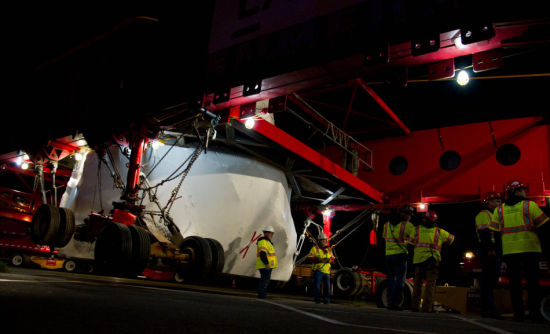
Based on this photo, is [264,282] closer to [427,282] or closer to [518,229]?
[427,282]

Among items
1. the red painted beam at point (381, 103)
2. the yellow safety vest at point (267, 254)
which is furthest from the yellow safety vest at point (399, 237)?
the red painted beam at point (381, 103)

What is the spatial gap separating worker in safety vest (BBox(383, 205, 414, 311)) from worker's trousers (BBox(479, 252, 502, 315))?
59.4 inches

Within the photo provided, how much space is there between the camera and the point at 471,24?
5.14 meters

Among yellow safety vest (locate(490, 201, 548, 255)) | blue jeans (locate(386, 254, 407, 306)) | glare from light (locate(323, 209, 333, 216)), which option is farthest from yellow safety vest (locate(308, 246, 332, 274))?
glare from light (locate(323, 209, 333, 216))

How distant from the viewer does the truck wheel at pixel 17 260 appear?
16172 mm

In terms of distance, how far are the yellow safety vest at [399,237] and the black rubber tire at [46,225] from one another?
24.2ft

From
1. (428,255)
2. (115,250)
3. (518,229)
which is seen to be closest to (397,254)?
(428,255)

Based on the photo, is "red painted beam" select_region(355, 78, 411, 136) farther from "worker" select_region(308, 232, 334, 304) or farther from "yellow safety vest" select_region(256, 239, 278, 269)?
"yellow safety vest" select_region(256, 239, 278, 269)

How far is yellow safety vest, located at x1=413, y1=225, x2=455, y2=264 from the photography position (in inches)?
291

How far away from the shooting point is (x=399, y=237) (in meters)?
7.76

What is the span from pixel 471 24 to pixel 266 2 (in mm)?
3442

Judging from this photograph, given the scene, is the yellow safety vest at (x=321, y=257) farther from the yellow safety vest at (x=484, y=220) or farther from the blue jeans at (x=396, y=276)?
the yellow safety vest at (x=484, y=220)

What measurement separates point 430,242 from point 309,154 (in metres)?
5.18

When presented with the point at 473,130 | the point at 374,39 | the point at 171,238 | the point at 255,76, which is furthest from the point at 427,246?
the point at 473,130
